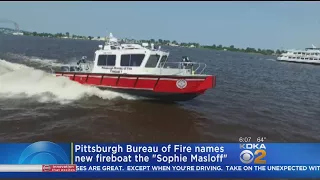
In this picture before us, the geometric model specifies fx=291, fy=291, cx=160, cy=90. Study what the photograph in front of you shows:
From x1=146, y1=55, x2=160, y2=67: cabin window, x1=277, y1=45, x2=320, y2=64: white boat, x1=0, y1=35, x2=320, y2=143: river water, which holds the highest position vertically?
x1=277, y1=45, x2=320, y2=64: white boat

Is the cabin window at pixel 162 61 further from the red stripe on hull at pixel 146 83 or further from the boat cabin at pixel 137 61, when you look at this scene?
the red stripe on hull at pixel 146 83

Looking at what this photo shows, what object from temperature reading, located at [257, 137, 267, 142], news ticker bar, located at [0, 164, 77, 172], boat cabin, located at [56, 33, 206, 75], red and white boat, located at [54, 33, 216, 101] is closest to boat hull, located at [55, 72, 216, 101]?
red and white boat, located at [54, 33, 216, 101]

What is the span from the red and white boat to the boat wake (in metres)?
0.44

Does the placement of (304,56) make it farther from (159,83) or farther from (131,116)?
(131,116)

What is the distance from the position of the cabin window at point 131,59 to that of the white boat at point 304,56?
8631 cm

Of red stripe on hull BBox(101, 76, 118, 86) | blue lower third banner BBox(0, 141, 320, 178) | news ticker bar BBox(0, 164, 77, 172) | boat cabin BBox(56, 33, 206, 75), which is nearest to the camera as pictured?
news ticker bar BBox(0, 164, 77, 172)

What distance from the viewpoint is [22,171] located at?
594 cm

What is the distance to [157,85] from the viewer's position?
14.6 m

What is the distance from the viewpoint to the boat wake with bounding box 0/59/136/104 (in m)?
15.7

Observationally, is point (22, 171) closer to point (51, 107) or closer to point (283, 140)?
point (51, 107)

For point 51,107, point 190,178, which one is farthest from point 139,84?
point 190,178

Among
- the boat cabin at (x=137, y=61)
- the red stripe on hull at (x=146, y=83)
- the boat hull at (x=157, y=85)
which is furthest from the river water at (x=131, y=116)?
the boat cabin at (x=137, y=61)

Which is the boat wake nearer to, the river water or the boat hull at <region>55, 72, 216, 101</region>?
the river water

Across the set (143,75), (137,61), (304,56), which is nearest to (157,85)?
(143,75)
